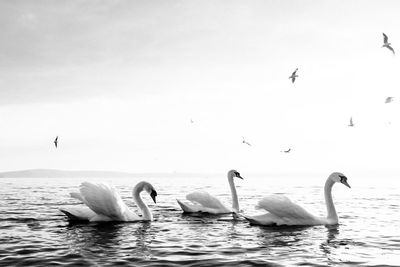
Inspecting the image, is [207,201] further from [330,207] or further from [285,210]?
[285,210]

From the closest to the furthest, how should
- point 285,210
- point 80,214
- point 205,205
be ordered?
1. point 285,210
2. point 80,214
3. point 205,205

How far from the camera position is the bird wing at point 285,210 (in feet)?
58.6

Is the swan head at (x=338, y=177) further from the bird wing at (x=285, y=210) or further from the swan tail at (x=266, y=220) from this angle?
the swan tail at (x=266, y=220)

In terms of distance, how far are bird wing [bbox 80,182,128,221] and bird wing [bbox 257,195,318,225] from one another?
537cm

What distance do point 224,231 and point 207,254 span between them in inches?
186

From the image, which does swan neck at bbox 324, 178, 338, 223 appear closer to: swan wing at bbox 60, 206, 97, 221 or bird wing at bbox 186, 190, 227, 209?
bird wing at bbox 186, 190, 227, 209

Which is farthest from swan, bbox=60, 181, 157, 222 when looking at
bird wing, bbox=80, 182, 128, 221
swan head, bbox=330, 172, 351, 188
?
swan head, bbox=330, 172, 351, 188

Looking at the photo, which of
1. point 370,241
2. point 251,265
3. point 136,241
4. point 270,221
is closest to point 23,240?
point 136,241

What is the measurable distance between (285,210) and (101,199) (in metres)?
6.80

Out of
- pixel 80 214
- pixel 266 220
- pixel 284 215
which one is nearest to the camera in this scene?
pixel 284 215

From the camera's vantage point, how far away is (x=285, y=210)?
18.1 meters

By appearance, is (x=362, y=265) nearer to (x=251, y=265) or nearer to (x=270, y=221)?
(x=251, y=265)

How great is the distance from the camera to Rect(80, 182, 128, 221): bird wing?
18219mm

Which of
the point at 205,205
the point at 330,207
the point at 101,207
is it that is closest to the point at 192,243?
the point at 101,207
